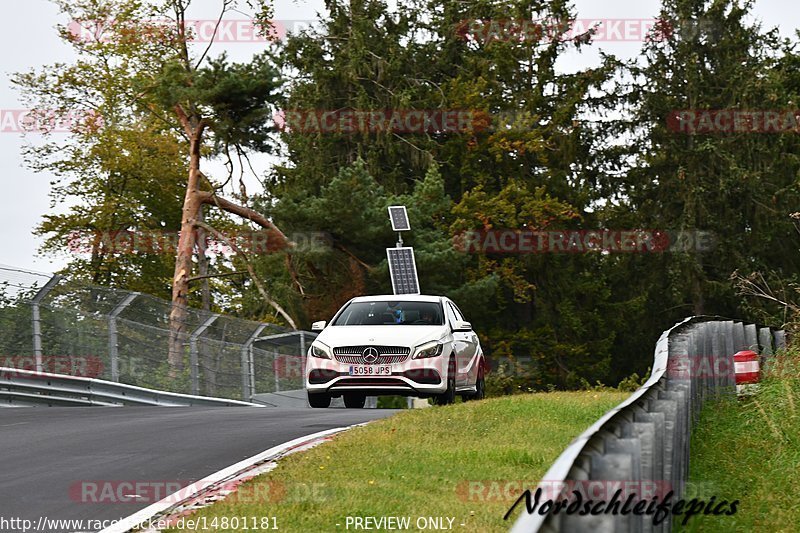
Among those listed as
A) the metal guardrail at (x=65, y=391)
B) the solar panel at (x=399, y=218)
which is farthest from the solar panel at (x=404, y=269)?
the metal guardrail at (x=65, y=391)

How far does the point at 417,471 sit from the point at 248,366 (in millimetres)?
19801

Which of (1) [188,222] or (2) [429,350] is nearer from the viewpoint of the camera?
(2) [429,350]

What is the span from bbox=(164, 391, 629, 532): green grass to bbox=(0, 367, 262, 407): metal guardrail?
8294mm

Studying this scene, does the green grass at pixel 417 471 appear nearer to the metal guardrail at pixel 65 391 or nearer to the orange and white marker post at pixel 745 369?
the orange and white marker post at pixel 745 369

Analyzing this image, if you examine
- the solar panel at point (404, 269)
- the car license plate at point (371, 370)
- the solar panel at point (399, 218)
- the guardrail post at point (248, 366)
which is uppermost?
Result: the solar panel at point (399, 218)

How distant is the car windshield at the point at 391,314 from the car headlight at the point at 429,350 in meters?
0.67

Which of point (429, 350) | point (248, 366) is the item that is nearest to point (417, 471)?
point (429, 350)

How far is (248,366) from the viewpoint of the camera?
97.1ft

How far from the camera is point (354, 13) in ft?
188

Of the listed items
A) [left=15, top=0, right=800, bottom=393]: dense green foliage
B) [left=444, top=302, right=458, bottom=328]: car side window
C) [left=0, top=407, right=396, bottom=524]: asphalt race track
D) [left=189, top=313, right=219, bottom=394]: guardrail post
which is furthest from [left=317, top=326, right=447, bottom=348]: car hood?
[left=15, top=0, right=800, bottom=393]: dense green foliage

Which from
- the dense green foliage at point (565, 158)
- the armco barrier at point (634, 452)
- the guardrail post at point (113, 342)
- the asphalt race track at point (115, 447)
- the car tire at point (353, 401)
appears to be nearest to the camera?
the armco barrier at point (634, 452)

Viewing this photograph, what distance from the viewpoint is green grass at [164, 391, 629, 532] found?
27.1 feet

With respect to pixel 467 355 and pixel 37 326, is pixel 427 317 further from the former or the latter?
pixel 37 326

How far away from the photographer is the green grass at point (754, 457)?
935cm
